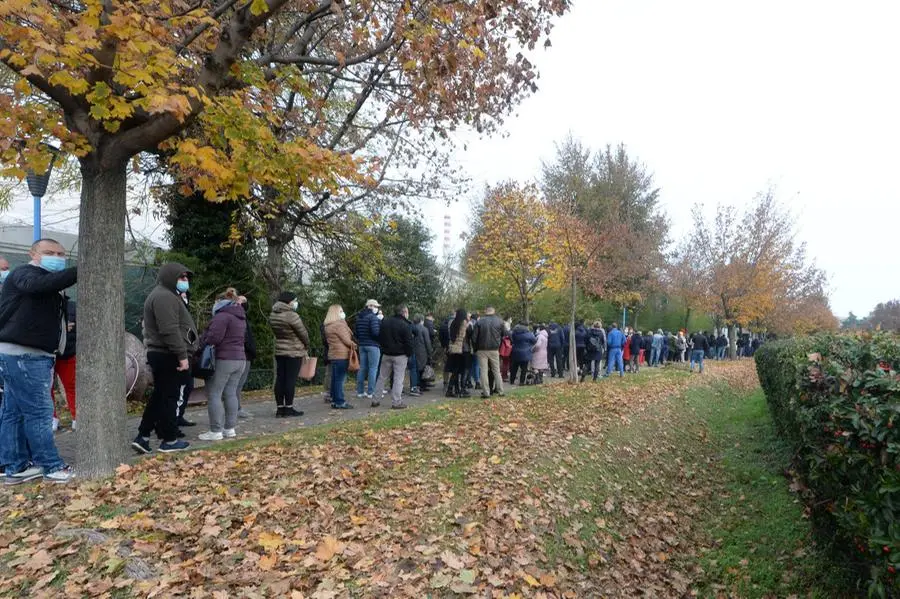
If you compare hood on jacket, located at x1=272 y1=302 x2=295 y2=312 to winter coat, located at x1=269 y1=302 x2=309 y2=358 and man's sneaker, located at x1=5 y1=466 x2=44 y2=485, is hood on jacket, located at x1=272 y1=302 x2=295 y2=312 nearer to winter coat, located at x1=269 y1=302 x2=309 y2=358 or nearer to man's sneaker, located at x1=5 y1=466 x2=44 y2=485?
winter coat, located at x1=269 y1=302 x2=309 y2=358

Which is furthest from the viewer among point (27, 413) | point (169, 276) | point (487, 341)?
point (487, 341)

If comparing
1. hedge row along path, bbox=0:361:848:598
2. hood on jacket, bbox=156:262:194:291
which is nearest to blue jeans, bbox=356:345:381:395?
hedge row along path, bbox=0:361:848:598

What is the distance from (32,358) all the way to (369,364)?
6.19 meters

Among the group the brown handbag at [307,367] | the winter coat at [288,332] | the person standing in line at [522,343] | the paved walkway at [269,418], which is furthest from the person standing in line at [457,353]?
the winter coat at [288,332]

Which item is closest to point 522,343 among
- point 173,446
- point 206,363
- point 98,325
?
point 206,363

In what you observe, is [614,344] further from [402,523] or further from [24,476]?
[24,476]

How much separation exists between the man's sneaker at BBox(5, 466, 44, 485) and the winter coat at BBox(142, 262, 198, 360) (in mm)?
1575

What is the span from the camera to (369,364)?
427 inches

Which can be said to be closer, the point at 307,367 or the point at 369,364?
the point at 307,367

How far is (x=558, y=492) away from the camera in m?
6.14

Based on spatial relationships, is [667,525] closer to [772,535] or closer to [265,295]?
[772,535]

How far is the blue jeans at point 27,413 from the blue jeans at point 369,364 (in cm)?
571

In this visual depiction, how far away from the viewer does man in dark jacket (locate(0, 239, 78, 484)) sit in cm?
506

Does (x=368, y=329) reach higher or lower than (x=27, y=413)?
higher
